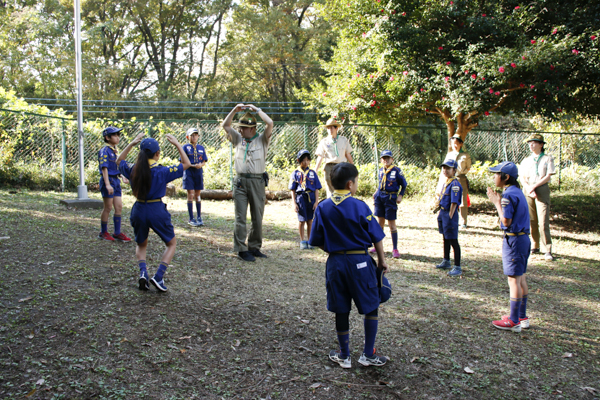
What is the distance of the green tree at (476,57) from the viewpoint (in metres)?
8.26

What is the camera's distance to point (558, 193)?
45.3 ft

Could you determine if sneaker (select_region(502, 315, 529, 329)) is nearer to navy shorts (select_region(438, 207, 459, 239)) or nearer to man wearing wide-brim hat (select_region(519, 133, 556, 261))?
navy shorts (select_region(438, 207, 459, 239))

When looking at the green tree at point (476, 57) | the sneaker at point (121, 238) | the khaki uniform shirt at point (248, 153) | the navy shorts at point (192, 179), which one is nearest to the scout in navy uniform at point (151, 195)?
the khaki uniform shirt at point (248, 153)

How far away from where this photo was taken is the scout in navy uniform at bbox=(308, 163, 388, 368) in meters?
3.30

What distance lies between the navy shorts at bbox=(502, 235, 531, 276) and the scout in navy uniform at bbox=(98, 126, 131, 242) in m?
5.12

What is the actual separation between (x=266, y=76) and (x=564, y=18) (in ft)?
73.5

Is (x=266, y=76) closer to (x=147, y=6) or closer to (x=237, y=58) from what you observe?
(x=237, y=58)

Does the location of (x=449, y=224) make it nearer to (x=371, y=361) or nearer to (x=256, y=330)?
(x=371, y=361)

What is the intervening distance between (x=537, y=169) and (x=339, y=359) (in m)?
5.47

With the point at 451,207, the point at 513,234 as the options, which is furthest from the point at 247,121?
the point at 513,234

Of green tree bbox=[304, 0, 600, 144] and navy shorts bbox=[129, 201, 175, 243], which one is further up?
green tree bbox=[304, 0, 600, 144]

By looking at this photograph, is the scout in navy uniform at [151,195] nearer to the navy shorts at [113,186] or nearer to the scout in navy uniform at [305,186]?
the navy shorts at [113,186]

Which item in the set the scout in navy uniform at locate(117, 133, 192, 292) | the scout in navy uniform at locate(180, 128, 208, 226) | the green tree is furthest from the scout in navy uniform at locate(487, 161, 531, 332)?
the scout in navy uniform at locate(180, 128, 208, 226)

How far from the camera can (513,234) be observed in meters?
4.27
